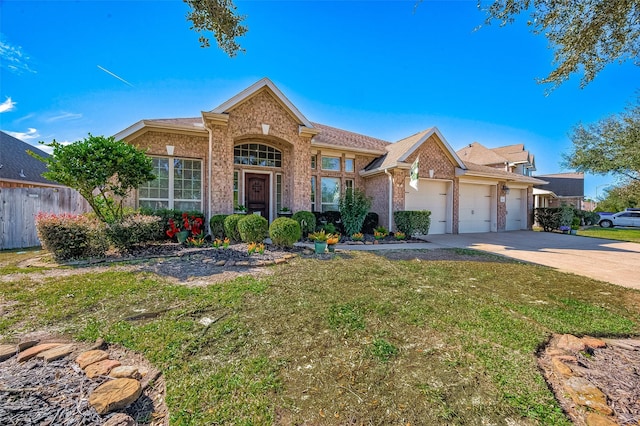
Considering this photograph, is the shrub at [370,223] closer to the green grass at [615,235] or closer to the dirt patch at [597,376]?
the dirt patch at [597,376]

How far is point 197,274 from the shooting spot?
17.6 feet

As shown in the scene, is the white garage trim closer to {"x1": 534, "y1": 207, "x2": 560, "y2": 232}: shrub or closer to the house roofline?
{"x1": 534, "y1": 207, "x2": 560, "y2": 232}: shrub

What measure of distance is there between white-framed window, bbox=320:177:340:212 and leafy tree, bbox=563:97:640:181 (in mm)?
15004

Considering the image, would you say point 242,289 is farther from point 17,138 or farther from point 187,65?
point 17,138

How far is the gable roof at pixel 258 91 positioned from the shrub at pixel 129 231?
4.32 m

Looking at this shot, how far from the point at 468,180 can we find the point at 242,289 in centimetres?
1355

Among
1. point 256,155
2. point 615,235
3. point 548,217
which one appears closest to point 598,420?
point 256,155

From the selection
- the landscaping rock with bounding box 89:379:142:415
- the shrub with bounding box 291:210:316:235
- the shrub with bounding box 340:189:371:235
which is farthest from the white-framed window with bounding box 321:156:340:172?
the landscaping rock with bounding box 89:379:142:415

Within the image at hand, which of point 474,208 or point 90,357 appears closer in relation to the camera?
point 90,357

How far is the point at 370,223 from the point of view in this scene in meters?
12.5

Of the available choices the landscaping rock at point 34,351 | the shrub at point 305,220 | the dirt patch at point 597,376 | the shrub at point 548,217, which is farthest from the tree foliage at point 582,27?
the shrub at point 548,217

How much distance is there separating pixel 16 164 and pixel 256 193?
1529 centimetres

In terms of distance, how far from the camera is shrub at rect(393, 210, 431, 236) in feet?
37.6

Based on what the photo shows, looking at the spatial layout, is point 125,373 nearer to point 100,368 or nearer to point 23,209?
point 100,368
